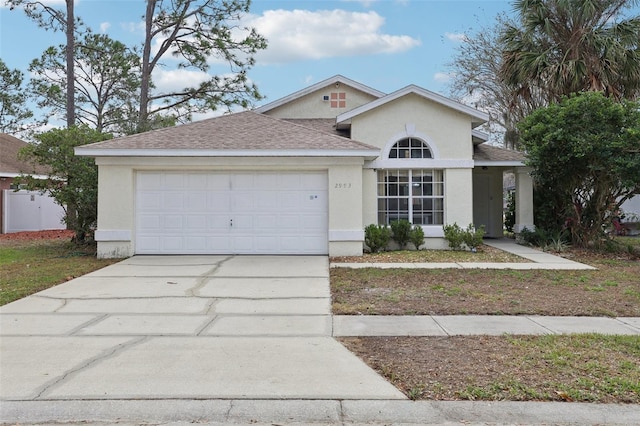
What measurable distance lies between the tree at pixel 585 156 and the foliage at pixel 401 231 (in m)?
4.26

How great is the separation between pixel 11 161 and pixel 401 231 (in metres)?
20.1

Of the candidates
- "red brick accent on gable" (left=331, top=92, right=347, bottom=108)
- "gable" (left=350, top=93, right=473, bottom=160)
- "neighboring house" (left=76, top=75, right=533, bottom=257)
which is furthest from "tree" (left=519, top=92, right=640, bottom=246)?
"red brick accent on gable" (left=331, top=92, right=347, bottom=108)

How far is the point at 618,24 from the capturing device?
17062mm

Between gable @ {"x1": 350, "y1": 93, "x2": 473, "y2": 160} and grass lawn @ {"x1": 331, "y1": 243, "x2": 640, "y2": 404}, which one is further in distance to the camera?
gable @ {"x1": 350, "y1": 93, "x2": 473, "y2": 160}

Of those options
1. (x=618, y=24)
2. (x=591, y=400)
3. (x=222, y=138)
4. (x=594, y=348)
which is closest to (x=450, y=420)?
(x=591, y=400)

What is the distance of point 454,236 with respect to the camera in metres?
14.4

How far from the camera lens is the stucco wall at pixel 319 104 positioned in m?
19.3

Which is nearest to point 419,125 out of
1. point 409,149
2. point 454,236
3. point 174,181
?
point 409,149

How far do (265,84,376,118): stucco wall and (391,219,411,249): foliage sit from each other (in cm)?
654

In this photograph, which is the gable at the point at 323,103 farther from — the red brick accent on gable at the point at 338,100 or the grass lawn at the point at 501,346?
the grass lawn at the point at 501,346

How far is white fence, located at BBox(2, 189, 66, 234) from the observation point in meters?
22.0

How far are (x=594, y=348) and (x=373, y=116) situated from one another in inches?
426

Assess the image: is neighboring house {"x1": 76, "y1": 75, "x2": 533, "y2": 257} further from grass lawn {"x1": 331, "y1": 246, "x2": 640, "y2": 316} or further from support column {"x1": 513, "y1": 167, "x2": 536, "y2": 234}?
support column {"x1": 513, "y1": 167, "x2": 536, "y2": 234}

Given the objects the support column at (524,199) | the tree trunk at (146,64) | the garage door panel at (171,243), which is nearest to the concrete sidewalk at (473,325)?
the garage door panel at (171,243)
